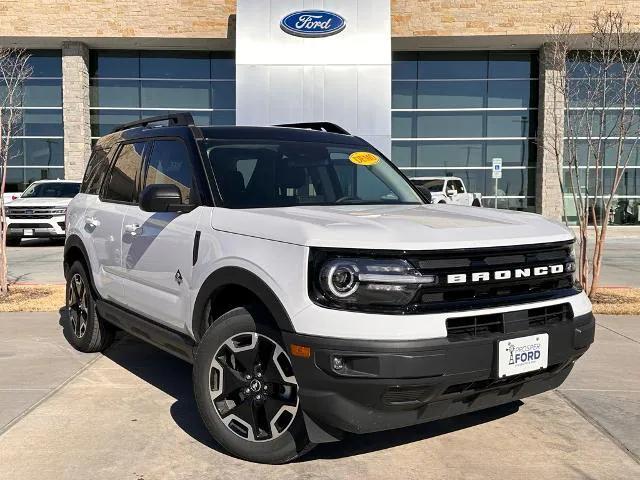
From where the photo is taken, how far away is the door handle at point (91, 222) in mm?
5031

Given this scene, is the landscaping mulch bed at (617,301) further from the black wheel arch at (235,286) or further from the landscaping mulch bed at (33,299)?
the landscaping mulch bed at (33,299)

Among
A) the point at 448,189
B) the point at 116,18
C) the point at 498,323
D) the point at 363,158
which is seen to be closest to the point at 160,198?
the point at 363,158

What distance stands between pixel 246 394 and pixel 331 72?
17.6 m

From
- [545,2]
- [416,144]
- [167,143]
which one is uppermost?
[545,2]

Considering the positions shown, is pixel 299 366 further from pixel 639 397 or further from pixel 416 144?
pixel 416 144

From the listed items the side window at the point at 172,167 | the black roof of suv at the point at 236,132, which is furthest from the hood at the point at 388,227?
the black roof of suv at the point at 236,132

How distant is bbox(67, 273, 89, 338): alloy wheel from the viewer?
548cm

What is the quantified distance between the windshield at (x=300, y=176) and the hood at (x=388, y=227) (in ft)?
0.82

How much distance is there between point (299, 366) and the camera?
2873mm

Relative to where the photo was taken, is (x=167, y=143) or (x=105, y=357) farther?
(x=105, y=357)

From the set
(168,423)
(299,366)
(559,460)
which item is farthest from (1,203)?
(559,460)

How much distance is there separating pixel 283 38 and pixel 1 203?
1302 centimetres

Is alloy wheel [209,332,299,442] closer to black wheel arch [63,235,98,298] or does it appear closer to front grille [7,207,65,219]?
black wheel arch [63,235,98,298]

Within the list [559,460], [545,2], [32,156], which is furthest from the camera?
[32,156]
